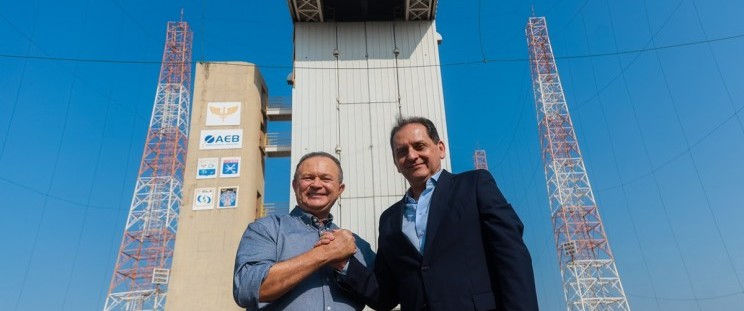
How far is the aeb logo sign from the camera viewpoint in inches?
459

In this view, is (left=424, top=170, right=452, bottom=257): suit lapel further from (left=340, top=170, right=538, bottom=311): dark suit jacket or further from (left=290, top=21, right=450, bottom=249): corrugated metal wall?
(left=290, top=21, right=450, bottom=249): corrugated metal wall

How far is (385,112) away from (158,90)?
26.6 metres

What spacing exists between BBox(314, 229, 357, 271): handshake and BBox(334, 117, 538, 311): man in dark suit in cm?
3

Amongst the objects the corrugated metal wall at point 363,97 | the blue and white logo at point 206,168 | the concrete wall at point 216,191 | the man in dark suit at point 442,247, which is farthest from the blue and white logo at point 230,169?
the man in dark suit at point 442,247

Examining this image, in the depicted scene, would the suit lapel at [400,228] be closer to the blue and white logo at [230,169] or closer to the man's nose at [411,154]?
the man's nose at [411,154]

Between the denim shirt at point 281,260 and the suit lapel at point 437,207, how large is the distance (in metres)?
0.42

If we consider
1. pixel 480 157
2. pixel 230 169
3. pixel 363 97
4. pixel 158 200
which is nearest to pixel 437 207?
pixel 363 97

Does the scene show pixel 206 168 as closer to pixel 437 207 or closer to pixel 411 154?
pixel 411 154

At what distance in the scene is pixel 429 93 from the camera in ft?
31.4

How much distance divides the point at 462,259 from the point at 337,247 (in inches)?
20.9

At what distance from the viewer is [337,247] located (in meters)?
1.78

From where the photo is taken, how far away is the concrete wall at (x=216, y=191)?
10805 mm

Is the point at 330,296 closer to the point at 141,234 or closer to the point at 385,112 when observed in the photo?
the point at 385,112

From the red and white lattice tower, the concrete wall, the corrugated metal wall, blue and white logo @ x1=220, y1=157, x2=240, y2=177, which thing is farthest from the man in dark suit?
the red and white lattice tower
